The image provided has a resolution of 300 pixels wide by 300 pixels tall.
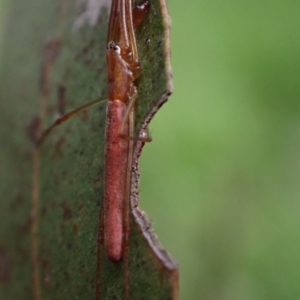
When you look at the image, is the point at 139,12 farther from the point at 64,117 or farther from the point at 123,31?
the point at 64,117

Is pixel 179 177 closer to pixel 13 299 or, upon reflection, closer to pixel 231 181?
pixel 231 181

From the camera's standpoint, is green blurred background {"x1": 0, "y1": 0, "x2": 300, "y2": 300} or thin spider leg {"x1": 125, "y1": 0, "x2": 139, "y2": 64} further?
green blurred background {"x1": 0, "y1": 0, "x2": 300, "y2": 300}

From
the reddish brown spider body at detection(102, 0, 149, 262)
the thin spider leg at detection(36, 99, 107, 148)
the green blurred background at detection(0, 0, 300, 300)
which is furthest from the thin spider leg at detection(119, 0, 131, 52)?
the green blurred background at detection(0, 0, 300, 300)

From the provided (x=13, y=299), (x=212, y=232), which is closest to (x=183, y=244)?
(x=212, y=232)

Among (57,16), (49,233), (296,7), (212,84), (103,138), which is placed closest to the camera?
(103,138)

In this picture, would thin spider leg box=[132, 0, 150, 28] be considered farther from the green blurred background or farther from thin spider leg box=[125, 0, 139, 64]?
the green blurred background
